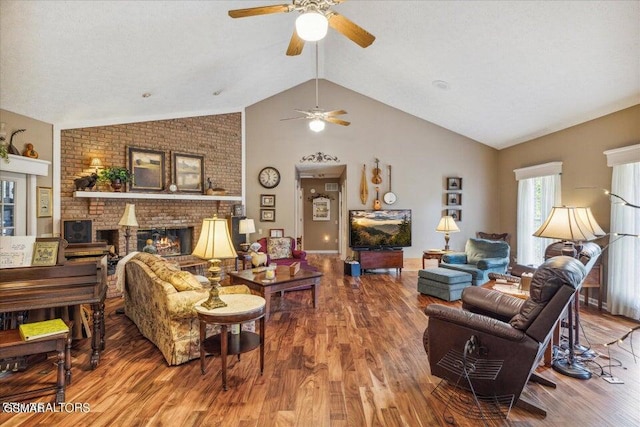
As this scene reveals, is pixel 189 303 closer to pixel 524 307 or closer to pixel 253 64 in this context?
pixel 524 307

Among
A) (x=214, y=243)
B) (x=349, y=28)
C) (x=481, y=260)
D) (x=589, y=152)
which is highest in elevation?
(x=349, y=28)

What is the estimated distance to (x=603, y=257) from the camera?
441cm

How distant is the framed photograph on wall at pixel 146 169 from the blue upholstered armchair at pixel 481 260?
5.36 m

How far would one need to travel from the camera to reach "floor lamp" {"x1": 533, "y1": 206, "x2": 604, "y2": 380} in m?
2.75

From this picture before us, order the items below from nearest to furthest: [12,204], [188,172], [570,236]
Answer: [570,236]
[12,204]
[188,172]

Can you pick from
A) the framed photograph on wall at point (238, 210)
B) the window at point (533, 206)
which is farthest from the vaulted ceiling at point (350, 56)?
the framed photograph on wall at point (238, 210)

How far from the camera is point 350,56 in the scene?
19.2ft

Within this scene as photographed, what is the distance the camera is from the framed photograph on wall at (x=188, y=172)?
20.7 feet

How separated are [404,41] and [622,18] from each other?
230 cm

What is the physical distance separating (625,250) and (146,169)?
7.29 metres

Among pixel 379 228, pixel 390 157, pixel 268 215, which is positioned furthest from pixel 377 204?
pixel 268 215

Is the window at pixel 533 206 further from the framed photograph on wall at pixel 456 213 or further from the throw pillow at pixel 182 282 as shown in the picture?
the throw pillow at pixel 182 282

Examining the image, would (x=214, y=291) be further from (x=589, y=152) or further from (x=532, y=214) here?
(x=532, y=214)

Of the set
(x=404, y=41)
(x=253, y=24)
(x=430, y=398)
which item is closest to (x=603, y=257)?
(x=430, y=398)
